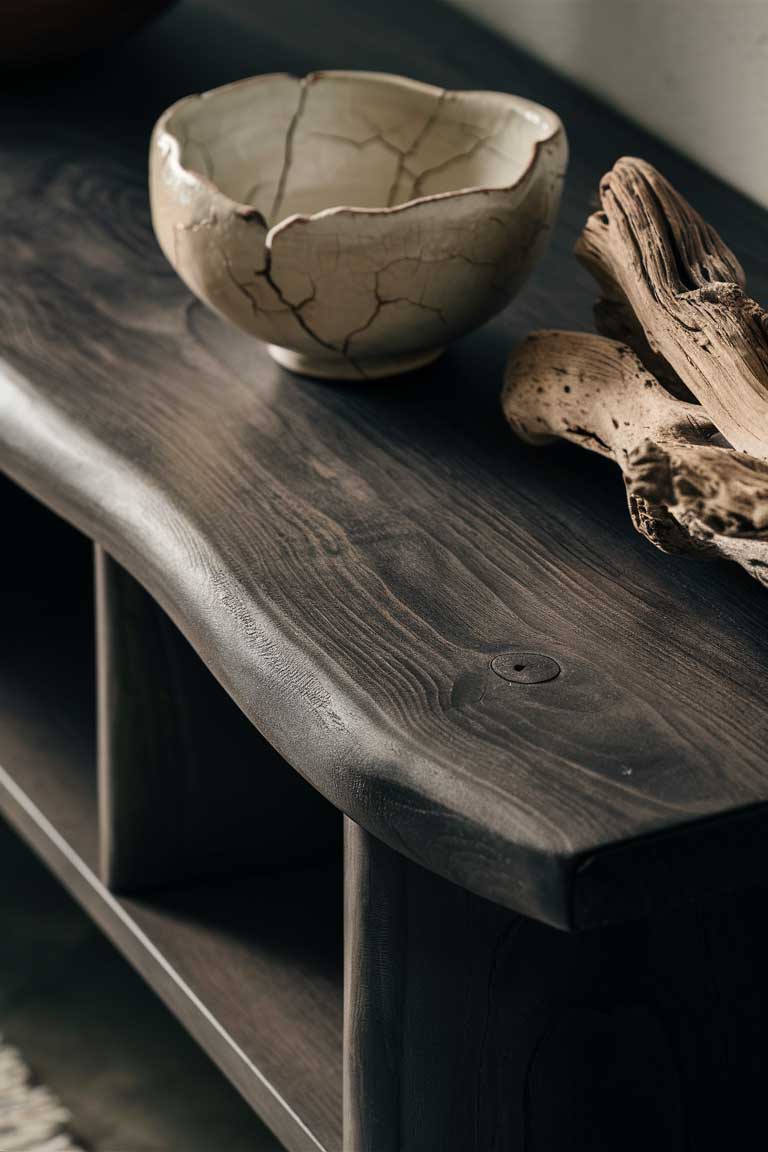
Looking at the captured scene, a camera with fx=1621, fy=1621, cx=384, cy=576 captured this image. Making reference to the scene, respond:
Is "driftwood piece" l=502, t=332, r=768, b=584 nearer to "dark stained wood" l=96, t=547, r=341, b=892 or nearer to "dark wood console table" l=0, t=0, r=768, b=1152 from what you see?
"dark wood console table" l=0, t=0, r=768, b=1152

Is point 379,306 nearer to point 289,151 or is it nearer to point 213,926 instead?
point 289,151

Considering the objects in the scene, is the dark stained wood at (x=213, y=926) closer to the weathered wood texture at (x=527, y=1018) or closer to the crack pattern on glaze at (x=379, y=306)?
the weathered wood texture at (x=527, y=1018)

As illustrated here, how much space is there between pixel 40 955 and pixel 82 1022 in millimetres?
72

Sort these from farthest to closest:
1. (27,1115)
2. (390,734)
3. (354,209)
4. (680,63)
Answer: (680,63) < (27,1115) < (354,209) < (390,734)

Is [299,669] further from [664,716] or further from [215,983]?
[215,983]

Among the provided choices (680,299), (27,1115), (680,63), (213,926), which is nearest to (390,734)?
(680,299)

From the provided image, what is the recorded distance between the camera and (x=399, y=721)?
0.53m

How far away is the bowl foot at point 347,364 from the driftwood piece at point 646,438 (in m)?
0.07

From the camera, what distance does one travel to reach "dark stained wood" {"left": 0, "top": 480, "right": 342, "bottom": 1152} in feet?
2.42

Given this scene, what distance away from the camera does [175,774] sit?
Result: 801 mm

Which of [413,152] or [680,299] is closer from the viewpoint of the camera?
[680,299]

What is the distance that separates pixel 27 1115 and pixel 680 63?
745mm

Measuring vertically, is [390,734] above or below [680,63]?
below

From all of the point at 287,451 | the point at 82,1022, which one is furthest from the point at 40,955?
the point at 287,451
